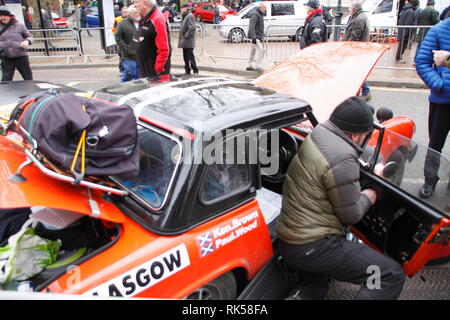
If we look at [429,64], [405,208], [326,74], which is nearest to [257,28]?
[429,64]

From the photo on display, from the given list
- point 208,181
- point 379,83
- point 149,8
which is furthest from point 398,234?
point 379,83

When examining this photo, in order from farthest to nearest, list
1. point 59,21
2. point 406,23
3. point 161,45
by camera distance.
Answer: point 59,21 < point 406,23 < point 161,45

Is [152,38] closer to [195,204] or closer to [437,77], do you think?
[437,77]

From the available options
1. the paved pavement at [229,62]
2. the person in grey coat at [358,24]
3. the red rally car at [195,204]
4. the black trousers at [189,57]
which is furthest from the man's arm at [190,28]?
the red rally car at [195,204]

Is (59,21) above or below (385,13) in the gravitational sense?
below

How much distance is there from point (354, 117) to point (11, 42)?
6.69m

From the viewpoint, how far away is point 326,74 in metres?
3.42

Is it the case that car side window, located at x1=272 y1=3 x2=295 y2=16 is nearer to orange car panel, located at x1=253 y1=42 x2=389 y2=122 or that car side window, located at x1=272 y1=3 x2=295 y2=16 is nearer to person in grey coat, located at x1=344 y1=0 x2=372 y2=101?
person in grey coat, located at x1=344 y1=0 x2=372 y2=101

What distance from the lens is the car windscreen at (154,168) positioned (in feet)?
6.72

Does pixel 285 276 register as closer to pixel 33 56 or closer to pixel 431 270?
pixel 431 270

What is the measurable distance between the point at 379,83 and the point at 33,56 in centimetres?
1119

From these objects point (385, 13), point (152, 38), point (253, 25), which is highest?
point (385, 13)

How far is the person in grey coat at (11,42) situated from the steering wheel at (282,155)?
18.9 ft

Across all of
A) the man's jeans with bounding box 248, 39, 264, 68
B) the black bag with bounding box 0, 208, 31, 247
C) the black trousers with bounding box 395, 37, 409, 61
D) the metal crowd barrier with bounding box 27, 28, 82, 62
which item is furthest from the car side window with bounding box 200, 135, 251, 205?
the metal crowd barrier with bounding box 27, 28, 82, 62
